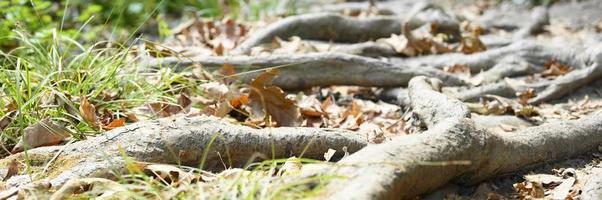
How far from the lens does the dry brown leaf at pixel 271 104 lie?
144 inches

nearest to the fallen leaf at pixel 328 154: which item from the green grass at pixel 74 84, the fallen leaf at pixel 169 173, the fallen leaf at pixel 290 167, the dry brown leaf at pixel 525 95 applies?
the fallen leaf at pixel 290 167

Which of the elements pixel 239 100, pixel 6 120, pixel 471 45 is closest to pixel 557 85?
pixel 471 45

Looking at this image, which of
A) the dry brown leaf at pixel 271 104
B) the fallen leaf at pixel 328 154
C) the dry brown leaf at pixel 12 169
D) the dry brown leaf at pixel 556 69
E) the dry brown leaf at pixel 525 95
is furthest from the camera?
the dry brown leaf at pixel 556 69

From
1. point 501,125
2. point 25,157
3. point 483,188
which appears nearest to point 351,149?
point 483,188

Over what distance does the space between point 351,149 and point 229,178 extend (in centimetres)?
69

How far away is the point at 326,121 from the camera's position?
3797 mm

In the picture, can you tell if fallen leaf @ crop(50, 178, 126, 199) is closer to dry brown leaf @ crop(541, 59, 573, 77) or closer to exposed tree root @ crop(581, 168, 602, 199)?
exposed tree root @ crop(581, 168, 602, 199)

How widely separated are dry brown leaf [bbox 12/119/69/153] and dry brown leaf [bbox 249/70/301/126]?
39.9 inches

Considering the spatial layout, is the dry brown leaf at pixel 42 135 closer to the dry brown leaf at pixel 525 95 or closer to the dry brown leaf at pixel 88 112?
the dry brown leaf at pixel 88 112

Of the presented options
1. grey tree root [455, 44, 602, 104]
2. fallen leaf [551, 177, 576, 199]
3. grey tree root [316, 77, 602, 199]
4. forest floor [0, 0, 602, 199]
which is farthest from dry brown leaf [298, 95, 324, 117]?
fallen leaf [551, 177, 576, 199]

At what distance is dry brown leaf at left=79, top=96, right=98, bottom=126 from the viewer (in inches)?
124

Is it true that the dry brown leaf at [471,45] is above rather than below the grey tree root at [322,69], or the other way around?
below

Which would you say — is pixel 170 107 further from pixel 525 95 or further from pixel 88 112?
pixel 525 95

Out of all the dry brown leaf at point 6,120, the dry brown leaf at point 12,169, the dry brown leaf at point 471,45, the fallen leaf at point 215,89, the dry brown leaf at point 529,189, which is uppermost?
the dry brown leaf at point 6,120
